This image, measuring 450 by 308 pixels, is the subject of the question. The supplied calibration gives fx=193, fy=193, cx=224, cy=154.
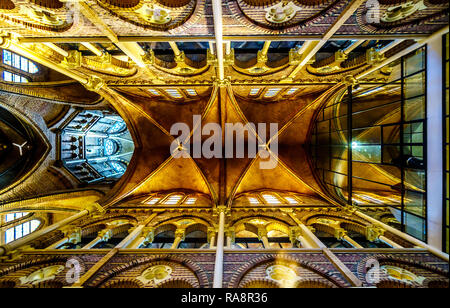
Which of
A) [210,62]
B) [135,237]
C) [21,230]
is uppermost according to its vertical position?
[210,62]

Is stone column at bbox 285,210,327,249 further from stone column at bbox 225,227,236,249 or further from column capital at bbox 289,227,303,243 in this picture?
stone column at bbox 225,227,236,249

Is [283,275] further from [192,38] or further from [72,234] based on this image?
[192,38]

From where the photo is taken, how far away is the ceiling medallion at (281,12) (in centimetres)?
521

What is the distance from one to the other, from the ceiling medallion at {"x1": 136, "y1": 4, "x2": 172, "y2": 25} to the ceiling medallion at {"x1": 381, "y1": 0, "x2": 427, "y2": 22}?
6.05 metres

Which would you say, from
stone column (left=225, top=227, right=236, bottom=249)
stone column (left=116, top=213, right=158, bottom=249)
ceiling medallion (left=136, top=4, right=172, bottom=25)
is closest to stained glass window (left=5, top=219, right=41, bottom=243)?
stone column (left=116, top=213, right=158, bottom=249)

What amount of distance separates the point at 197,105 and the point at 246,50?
14.4 ft

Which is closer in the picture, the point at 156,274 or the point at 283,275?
the point at 283,275

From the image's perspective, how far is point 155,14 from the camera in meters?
5.43

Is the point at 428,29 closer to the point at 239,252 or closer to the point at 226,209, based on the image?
the point at 239,252

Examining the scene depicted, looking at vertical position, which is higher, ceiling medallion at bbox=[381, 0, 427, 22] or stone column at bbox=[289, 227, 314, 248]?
ceiling medallion at bbox=[381, 0, 427, 22]

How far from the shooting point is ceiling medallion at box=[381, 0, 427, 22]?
498cm

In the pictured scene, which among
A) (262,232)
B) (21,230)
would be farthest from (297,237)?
(21,230)

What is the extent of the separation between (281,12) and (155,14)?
3.54 m

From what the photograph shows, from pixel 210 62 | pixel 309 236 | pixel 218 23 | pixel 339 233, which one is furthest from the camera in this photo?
pixel 210 62
